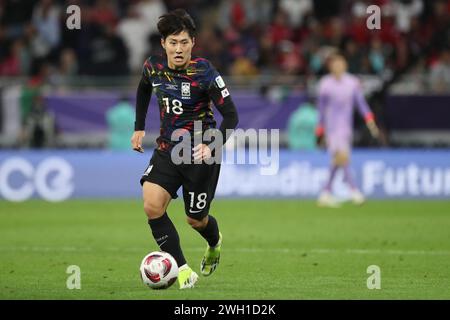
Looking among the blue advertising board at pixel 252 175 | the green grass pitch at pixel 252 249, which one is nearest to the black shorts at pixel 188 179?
the green grass pitch at pixel 252 249

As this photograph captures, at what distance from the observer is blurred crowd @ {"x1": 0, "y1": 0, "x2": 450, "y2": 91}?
74.3 ft

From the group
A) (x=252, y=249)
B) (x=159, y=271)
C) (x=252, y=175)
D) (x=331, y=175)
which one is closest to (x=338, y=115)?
(x=331, y=175)

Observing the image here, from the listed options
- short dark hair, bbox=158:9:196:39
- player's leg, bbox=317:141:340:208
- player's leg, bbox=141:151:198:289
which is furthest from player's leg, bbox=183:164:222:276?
player's leg, bbox=317:141:340:208

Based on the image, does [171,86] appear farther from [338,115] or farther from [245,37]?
[245,37]

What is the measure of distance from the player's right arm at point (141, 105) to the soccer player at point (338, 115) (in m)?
8.62

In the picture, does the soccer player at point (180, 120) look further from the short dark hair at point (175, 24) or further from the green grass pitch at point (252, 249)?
the green grass pitch at point (252, 249)

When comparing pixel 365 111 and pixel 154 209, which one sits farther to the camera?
pixel 365 111

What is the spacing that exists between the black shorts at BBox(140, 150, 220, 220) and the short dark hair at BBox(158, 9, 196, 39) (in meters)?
1.05

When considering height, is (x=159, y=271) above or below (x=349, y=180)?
below

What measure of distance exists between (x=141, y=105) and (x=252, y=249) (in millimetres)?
3527

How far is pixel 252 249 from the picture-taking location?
13.6m

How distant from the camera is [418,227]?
15906 millimetres

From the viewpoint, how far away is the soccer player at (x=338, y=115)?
19.0 m

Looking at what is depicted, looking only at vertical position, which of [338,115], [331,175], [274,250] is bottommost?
[274,250]
